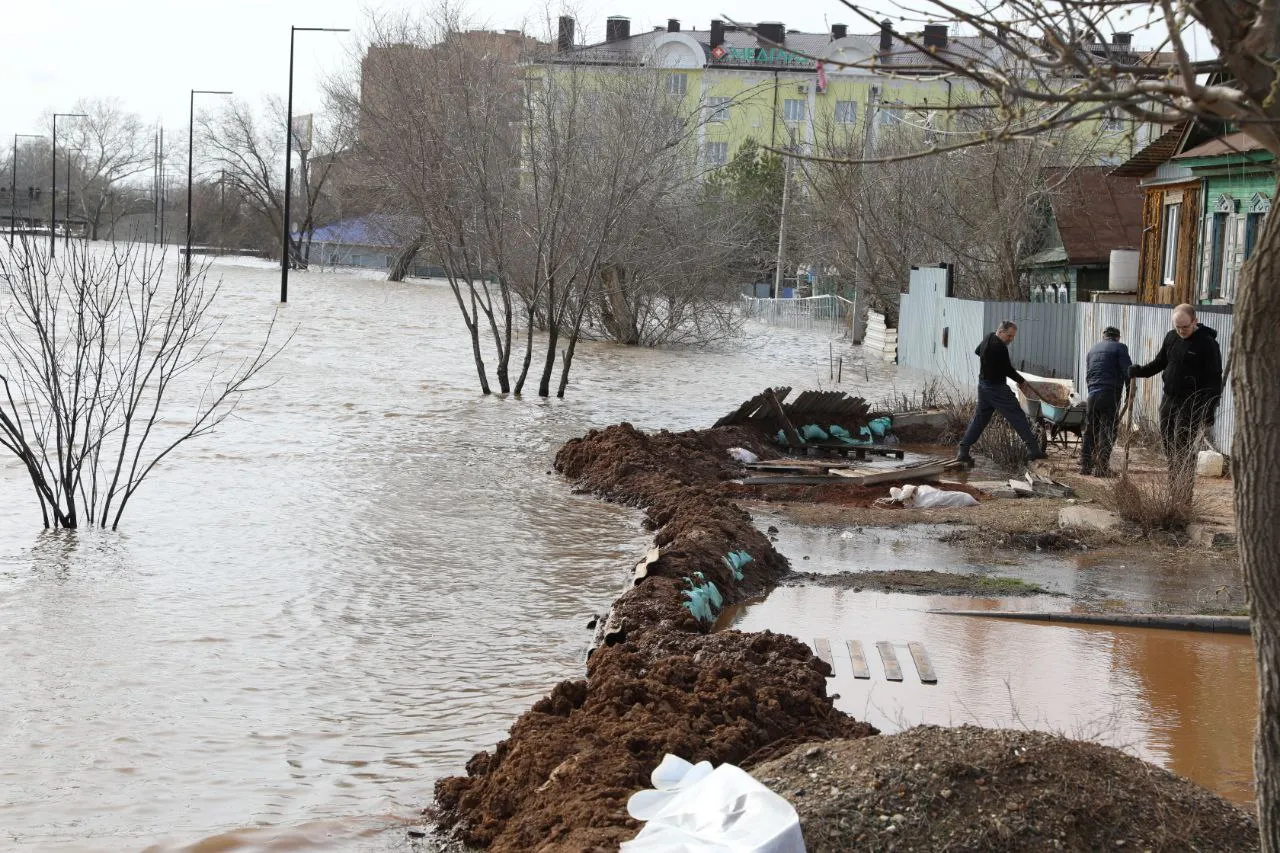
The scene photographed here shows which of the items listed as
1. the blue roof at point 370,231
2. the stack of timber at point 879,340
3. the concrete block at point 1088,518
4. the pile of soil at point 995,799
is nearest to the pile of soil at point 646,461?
the concrete block at point 1088,518

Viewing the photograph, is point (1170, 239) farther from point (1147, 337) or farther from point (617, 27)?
point (617, 27)

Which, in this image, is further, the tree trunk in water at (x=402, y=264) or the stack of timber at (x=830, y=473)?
the tree trunk in water at (x=402, y=264)

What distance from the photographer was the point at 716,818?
4285 millimetres

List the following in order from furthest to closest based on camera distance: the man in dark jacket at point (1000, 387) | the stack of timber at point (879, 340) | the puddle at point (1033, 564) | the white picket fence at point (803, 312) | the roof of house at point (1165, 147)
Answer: the white picket fence at point (803, 312)
the stack of timber at point (879, 340)
the roof of house at point (1165, 147)
the man in dark jacket at point (1000, 387)
the puddle at point (1033, 564)

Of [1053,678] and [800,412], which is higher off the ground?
[800,412]

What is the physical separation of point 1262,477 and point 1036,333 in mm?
21006

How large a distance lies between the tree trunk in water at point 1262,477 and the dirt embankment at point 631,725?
1.95 metres

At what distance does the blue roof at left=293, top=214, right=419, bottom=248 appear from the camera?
67062mm

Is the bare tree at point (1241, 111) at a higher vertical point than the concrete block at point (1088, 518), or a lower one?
higher

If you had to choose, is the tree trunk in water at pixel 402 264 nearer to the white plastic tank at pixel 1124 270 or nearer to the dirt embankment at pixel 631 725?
the white plastic tank at pixel 1124 270

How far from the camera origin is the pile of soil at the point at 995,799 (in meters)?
4.34

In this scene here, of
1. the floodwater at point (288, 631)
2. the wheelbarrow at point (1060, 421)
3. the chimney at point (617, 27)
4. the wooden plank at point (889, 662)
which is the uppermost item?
the chimney at point (617, 27)

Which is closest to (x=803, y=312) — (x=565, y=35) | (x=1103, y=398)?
(x=565, y=35)

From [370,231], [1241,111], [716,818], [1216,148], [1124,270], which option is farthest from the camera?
[370,231]
